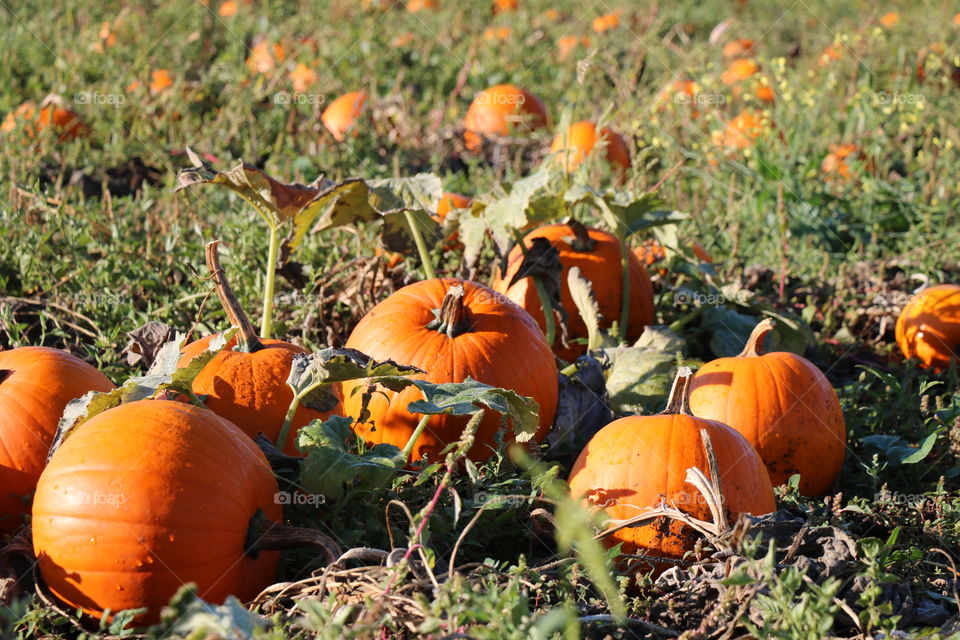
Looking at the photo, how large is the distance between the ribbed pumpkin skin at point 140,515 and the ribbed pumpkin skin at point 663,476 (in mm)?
876

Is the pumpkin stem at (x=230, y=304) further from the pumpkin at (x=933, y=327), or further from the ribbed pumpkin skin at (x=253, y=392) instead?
the pumpkin at (x=933, y=327)

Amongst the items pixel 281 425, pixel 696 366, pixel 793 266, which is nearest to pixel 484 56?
pixel 793 266

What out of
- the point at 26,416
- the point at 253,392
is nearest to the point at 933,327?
the point at 253,392

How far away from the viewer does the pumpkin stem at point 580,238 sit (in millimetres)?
3748

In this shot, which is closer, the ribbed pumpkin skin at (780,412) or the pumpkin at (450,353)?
the pumpkin at (450,353)

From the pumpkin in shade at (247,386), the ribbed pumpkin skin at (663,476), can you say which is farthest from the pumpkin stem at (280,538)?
the ribbed pumpkin skin at (663,476)

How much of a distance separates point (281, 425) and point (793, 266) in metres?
2.99

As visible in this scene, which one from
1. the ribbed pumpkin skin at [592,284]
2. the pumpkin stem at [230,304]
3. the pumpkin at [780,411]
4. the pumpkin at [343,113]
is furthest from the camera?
the pumpkin at [343,113]

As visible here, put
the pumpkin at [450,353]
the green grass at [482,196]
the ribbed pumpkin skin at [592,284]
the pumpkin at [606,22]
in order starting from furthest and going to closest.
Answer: the pumpkin at [606,22] → the ribbed pumpkin skin at [592,284] → the pumpkin at [450,353] → the green grass at [482,196]

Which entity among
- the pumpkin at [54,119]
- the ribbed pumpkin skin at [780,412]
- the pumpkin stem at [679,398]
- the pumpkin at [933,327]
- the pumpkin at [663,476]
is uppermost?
the pumpkin at [54,119]

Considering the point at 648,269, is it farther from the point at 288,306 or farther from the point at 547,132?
the point at 547,132

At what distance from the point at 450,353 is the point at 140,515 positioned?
3.66 feet

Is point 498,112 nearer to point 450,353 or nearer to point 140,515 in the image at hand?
point 450,353

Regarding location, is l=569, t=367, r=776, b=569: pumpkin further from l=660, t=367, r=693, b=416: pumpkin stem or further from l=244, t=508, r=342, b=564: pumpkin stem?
l=244, t=508, r=342, b=564: pumpkin stem
